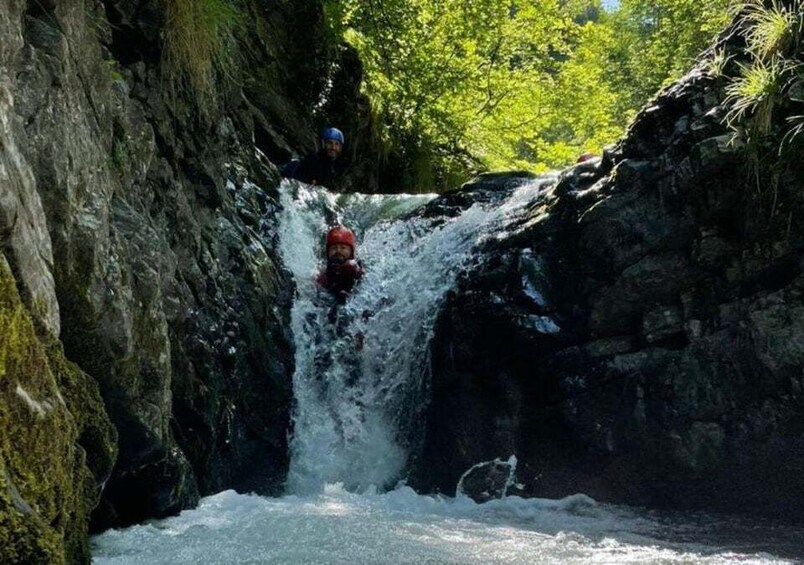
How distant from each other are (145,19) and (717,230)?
4.88 metres

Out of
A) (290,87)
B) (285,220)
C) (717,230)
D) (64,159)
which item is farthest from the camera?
(290,87)

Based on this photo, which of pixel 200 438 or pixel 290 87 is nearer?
pixel 200 438

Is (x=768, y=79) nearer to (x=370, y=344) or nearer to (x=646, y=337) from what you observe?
(x=646, y=337)

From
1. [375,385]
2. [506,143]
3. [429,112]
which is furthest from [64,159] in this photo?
A: [506,143]

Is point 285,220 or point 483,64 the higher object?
point 483,64

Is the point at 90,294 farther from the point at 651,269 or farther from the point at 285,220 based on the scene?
the point at 285,220

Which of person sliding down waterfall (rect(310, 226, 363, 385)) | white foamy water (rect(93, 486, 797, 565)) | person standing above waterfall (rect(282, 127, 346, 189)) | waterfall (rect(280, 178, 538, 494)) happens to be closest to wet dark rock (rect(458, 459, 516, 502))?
white foamy water (rect(93, 486, 797, 565))

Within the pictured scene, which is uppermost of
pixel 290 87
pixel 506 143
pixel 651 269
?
pixel 506 143

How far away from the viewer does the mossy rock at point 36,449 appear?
2.22 meters

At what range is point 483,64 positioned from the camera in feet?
54.5

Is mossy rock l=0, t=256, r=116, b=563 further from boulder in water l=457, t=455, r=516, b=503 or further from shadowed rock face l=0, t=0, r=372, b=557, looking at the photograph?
boulder in water l=457, t=455, r=516, b=503

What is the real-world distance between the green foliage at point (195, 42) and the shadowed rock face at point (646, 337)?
10.4ft

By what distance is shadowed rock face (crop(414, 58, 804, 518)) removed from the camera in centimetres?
604

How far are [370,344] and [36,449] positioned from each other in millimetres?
5707
